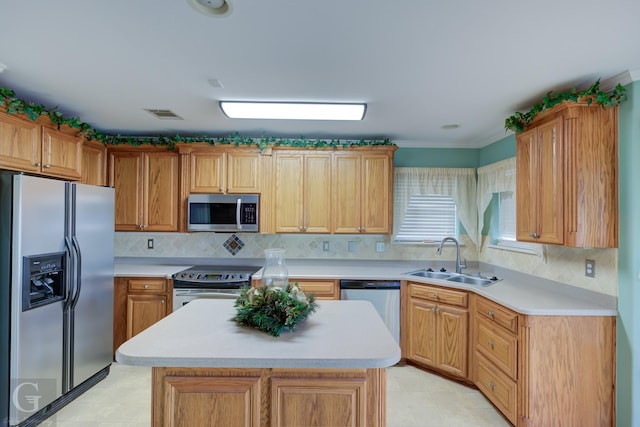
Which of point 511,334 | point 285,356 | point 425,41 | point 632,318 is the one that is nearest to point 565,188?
point 632,318

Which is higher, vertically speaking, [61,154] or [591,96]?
[591,96]

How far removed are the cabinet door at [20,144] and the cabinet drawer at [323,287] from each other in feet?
7.92

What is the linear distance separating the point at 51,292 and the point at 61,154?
1281 mm

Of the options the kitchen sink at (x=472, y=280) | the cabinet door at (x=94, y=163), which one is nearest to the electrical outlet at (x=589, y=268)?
the kitchen sink at (x=472, y=280)

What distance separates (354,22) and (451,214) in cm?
295

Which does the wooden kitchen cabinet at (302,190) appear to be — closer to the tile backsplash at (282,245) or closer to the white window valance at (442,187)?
the tile backsplash at (282,245)

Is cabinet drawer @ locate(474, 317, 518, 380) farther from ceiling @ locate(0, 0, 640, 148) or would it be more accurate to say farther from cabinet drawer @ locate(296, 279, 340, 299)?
ceiling @ locate(0, 0, 640, 148)

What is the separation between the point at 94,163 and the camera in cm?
362

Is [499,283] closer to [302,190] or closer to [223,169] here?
[302,190]

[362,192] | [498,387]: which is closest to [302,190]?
[362,192]

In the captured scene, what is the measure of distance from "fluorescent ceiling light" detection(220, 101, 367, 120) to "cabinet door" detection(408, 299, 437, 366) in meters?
1.91

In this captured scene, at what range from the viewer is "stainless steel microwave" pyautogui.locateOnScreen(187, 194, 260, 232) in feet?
11.9

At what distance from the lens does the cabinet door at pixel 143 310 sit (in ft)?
11.4

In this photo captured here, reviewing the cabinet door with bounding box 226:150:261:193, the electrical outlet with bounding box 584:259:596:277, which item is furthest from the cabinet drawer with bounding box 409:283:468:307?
the cabinet door with bounding box 226:150:261:193
